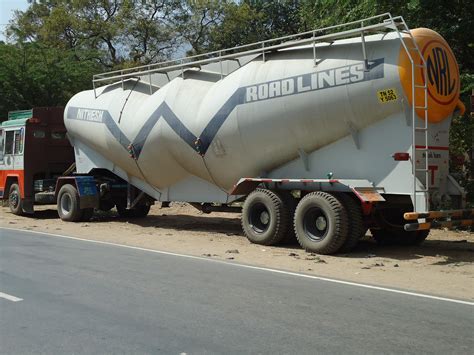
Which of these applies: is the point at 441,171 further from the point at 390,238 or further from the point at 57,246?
the point at 57,246

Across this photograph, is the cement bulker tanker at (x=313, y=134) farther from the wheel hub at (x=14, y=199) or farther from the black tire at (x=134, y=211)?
the wheel hub at (x=14, y=199)

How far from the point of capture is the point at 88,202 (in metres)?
16.6

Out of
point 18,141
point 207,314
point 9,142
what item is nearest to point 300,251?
point 207,314

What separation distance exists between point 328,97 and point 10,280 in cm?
643

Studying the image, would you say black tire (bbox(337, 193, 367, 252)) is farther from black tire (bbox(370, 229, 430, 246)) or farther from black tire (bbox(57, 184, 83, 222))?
black tire (bbox(57, 184, 83, 222))

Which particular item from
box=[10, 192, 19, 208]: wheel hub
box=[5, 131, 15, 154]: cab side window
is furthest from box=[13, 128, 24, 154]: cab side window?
box=[10, 192, 19, 208]: wheel hub

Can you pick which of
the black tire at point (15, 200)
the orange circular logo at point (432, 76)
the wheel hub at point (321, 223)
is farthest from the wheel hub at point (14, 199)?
the orange circular logo at point (432, 76)

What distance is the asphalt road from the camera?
16.7 ft

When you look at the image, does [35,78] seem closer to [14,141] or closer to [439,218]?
[14,141]

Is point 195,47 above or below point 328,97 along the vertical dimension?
above

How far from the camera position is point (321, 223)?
10.8 m

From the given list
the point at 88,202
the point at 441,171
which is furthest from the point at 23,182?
the point at 441,171

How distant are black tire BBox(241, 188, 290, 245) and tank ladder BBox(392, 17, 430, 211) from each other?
2.84 metres

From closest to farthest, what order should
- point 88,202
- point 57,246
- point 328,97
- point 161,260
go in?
point 161,260 → point 328,97 → point 57,246 → point 88,202
